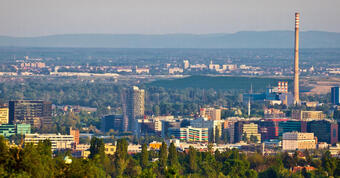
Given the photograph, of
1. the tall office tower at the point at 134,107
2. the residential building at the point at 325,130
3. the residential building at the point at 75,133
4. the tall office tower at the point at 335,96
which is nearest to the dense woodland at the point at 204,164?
the residential building at the point at 75,133

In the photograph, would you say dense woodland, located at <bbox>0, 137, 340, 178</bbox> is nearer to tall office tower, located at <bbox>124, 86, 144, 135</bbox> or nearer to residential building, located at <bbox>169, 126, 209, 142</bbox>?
residential building, located at <bbox>169, 126, 209, 142</bbox>

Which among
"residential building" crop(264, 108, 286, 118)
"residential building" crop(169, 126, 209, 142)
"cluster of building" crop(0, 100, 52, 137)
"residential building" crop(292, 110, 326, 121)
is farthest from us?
"residential building" crop(264, 108, 286, 118)

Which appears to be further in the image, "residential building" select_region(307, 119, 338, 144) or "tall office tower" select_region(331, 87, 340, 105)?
"tall office tower" select_region(331, 87, 340, 105)

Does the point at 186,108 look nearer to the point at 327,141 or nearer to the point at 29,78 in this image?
the point at 327,141

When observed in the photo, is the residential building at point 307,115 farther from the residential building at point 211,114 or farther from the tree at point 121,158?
the tree at point 121,158

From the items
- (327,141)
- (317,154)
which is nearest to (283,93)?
(327,141)

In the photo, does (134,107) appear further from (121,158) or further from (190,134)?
(121,158)

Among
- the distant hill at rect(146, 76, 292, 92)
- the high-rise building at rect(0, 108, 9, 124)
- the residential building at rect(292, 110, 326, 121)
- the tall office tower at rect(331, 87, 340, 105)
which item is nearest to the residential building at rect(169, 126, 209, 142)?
the high-rise building at rect(0, 108, 9, 124)
